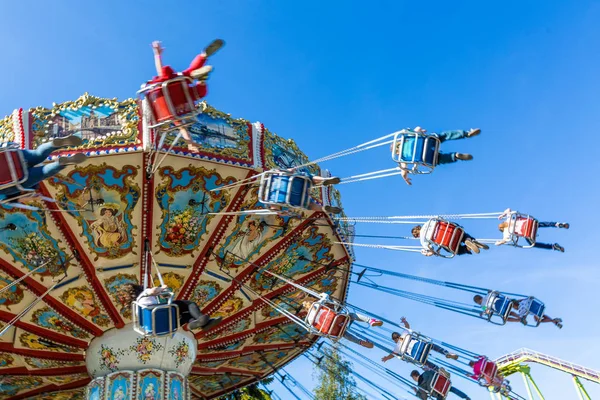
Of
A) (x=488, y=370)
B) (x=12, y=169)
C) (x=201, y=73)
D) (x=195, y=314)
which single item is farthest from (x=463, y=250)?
(x=12, y=169)

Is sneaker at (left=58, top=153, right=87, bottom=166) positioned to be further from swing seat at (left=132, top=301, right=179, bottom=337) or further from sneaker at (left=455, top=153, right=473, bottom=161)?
sneaker at (left=455, top=153, right=473, bottom=161)

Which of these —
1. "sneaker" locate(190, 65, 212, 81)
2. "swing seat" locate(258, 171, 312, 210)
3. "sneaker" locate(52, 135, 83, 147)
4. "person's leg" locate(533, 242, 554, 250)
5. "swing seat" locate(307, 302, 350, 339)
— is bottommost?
"sneaker" locate(52, 135, 83, 147)

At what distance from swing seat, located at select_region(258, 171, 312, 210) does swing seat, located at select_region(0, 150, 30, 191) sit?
300 centimetres

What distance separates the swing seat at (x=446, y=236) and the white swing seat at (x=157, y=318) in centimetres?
374

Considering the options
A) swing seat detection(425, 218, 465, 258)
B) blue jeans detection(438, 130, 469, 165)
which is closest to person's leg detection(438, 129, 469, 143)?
blue jeans detection(438, 130, 469, 165)

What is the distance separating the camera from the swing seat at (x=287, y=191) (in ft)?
24.7

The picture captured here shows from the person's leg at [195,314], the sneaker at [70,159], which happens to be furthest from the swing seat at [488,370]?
the sneaker at [70,159]

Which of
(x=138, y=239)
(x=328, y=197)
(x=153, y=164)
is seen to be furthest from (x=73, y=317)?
(x=328, y=197)

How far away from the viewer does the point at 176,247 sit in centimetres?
935

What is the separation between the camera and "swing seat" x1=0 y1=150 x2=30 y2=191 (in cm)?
535

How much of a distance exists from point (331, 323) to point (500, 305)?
3202 mm

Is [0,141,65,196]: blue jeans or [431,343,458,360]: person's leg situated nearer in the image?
[0,141,65,196]: blue jeans

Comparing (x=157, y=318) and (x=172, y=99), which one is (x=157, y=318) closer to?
(x=157, y=318)

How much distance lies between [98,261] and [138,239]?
693 mm
